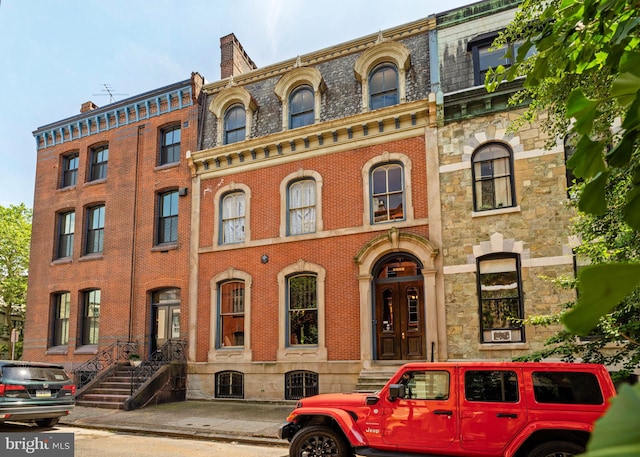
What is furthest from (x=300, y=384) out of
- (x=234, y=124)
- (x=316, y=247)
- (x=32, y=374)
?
(x=234, y=124)

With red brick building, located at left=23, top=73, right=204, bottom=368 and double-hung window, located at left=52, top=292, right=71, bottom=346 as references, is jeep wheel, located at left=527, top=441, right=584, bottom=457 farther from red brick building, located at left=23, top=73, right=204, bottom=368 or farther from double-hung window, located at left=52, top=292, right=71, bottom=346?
double-hung window, located at left=52, top=292, right=71, bottom=346

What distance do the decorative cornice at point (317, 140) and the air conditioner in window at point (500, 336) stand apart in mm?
6318

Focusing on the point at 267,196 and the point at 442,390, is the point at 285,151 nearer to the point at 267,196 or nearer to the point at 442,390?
the point at 267,196

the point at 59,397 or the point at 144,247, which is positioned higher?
the point at 144,247

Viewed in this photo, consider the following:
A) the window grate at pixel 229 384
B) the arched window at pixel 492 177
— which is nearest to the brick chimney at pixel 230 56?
the arched window at pixel 492 177

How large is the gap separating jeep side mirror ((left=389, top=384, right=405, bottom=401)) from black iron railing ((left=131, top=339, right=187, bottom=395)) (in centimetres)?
1218

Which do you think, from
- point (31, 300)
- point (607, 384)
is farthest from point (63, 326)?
point (607, 384)

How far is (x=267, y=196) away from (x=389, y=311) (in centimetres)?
583

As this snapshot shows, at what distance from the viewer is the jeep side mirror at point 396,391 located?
7750 mm

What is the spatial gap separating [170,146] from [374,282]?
10.3 meters

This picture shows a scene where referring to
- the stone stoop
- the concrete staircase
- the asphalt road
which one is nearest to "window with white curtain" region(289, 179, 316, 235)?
the stone stoop

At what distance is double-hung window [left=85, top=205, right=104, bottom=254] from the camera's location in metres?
22.0

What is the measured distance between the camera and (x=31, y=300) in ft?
74.8

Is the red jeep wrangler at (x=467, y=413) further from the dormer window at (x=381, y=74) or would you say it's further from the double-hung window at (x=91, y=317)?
the double-hung window at (x=91, y=317)
